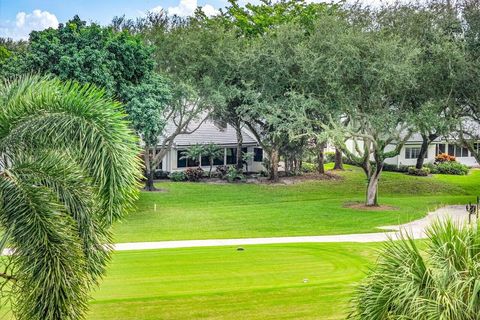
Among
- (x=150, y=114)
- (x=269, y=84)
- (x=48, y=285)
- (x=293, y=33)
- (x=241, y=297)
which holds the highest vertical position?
(x=293, y=33)

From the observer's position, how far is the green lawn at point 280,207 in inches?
1115

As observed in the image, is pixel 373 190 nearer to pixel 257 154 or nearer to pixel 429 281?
pixel 257 154

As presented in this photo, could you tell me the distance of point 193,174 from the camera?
45.2 m

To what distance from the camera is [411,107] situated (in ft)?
119

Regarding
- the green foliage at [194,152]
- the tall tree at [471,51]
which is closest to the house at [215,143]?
the green foliage at [194,152]

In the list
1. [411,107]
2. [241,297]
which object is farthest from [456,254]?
[411,107]

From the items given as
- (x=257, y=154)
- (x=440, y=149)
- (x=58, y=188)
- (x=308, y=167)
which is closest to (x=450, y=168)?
(x=440, y=149)

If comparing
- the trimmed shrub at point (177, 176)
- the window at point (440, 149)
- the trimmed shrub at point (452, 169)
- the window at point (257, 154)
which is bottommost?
the trimmed shrub at point (177, 176)

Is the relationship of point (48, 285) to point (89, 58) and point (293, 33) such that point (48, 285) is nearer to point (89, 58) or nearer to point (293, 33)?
point (89, 58)

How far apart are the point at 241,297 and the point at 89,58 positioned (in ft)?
61.8

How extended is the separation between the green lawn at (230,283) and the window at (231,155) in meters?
28.6

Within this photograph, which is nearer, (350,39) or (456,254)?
(456,254)

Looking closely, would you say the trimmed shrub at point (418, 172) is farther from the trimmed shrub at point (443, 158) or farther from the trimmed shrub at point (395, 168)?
the trimmed shrub at point (443, 158)

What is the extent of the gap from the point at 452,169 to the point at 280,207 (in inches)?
908
